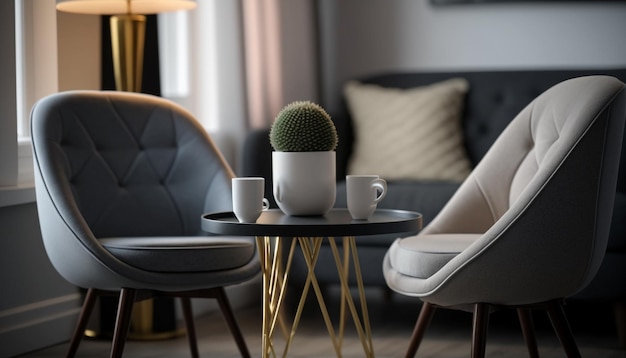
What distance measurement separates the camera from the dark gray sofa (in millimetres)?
3033

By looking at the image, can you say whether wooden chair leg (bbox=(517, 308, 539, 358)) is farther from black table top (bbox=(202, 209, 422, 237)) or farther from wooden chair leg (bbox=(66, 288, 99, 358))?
wooden chair leg (bbox=(66, 288, 99, 358))

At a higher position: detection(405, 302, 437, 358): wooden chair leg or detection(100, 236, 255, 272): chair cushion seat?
detection(100, 236, 255, 272): chair cushion seat

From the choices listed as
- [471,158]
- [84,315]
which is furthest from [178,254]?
[471,158]

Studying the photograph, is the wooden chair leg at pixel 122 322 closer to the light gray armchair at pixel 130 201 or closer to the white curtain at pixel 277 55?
→ the light gray armchair at pixel 130 201

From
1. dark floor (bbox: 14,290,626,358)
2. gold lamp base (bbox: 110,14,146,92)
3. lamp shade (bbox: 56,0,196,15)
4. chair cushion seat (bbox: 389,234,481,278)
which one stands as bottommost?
dark floor (bbox: 14,290,626,358)

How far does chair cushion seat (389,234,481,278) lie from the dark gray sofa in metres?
0.74

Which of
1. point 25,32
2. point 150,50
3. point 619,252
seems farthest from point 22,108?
point 619,252

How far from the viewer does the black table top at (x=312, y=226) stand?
202 cm

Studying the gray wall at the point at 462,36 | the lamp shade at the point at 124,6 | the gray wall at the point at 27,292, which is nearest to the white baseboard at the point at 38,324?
the gray wall at the point at 27,292

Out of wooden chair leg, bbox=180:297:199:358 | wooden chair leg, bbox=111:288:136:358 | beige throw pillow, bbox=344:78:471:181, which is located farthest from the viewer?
beige throw pillow, bbox=344:78:471:181

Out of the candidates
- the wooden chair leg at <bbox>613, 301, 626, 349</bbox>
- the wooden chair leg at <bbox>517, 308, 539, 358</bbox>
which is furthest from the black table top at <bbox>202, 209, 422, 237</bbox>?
the wooden chair leg at <bbox>613, 301, 626, 349</bbox>

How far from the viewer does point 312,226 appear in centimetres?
202

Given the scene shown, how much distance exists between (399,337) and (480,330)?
1.04 metres

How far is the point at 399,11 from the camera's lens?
4.58 metres
